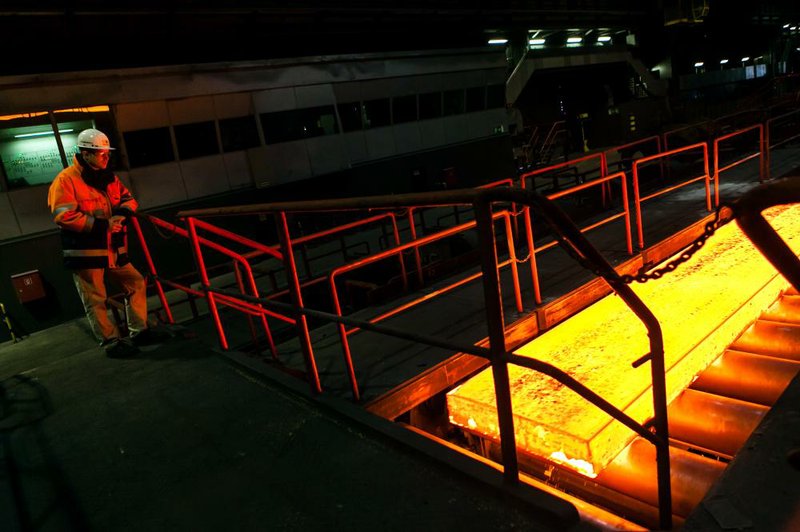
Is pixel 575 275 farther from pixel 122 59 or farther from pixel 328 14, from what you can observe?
pixel 328 14

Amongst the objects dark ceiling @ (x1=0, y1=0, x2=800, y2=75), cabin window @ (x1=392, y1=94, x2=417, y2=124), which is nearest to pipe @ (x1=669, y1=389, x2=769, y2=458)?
dark ceiling @ (x1=0, y1=0, x2=800, y2=75)

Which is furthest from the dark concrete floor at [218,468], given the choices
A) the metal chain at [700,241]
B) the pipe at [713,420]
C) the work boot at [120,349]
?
the pipe at [713,420]

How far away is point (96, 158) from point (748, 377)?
6080mm

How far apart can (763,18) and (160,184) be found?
4518 cm

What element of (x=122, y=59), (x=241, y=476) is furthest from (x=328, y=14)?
(x=241, y=476)

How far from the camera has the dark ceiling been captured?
911 centimetres

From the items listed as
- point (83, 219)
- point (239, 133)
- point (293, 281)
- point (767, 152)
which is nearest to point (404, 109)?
point (239, 133)

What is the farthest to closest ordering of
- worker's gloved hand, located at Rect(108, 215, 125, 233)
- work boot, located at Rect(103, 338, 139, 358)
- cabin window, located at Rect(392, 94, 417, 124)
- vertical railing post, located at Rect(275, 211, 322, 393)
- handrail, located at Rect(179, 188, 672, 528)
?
cabin window, located at Rect(392, 94, 417, 124), work boot, located at Rect(103, 338, 139, 358), worker's gloved hand, located at Rect(108, 215, 125, 233), vertical railing post, located at Rect(275, 211, 322, 393), handrail, located at Rect(179, 188, 672, 528)

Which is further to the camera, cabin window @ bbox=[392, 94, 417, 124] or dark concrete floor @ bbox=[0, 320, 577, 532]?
cabin window @ bbox=[392, 94, 417, 124]

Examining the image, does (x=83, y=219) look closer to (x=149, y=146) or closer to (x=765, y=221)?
(x=765, y=221)

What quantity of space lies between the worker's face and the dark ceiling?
6535 mm

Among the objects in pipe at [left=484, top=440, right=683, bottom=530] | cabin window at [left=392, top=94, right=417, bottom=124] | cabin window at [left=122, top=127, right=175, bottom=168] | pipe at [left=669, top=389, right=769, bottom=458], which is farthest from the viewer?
cabin window at [left=392, top=94, right=417, bottom=124]

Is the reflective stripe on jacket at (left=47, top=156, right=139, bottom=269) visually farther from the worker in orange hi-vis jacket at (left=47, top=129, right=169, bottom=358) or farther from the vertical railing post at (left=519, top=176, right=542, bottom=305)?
the vertical railing post at (left=519, top=176, right=542, bottom=305)

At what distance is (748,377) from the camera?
416 centimetres
